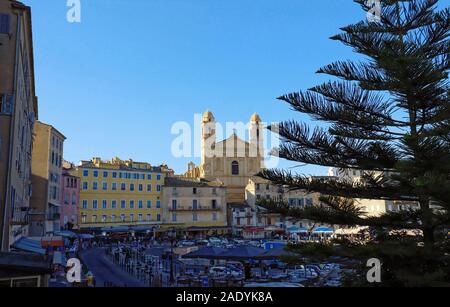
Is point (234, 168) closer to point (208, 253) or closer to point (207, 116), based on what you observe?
point (207, 116)

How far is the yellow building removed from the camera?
5181 centimetres

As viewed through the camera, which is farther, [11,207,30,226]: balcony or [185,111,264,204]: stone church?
[185,111,264,204]: stone church

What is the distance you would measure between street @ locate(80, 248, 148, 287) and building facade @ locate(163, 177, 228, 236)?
82.2 ft

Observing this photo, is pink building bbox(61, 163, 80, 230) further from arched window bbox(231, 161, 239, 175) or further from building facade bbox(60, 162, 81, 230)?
arched window bbox(231, 161, 239, 175)

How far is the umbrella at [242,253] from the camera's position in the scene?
19125 mm

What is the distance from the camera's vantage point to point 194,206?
5988cm

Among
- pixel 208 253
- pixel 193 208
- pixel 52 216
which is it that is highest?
pixel 193 208

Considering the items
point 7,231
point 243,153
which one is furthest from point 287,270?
point 243,153

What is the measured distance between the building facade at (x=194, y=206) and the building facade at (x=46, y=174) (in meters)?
18.7

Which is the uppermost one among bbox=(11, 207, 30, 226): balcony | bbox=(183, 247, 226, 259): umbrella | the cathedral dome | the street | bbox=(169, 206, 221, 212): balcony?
the cathedral dome

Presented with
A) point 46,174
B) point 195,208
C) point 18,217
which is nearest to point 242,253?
point 18,217

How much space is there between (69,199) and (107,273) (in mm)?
27340

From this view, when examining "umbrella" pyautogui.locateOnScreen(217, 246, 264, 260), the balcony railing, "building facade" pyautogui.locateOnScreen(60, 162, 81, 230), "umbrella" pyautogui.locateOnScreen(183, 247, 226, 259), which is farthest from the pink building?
"umbrella" pyautogui.locateOnScreen(217, 246, 264, 260)
